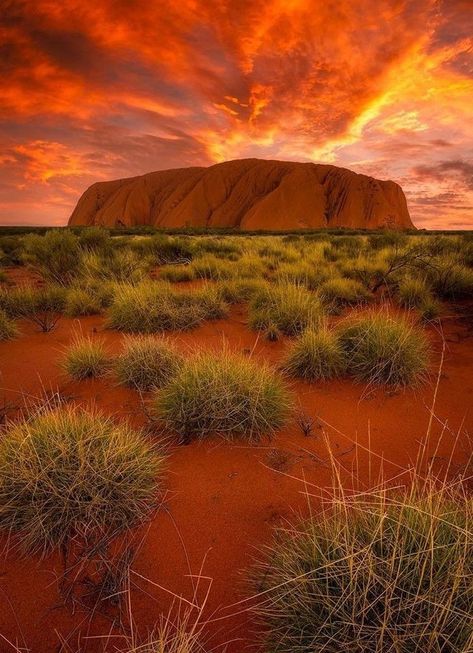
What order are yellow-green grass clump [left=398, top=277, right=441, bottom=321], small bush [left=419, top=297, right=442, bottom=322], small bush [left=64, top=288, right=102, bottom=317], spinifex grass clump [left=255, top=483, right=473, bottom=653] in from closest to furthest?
spinifex grass clump [left=255, top=483, right=473, bottom=653], small bush [left=419, top=297, right=442, bottom=322], yellow-green grass clump [left=398, top=277, right=441, bottom=321], small bush [left=64, top=288, right=102, bottom=317]

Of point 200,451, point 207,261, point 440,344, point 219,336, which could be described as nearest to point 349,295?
point 440,344

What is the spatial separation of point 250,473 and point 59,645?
4.43 feet

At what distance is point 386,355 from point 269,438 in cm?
167

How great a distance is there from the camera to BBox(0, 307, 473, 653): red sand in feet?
5.55

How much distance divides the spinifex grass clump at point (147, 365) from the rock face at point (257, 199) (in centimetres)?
6383

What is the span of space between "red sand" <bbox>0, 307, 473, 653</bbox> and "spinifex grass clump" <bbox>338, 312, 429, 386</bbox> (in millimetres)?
161

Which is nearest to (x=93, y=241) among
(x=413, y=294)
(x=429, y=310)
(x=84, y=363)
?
(x=84, y=363)

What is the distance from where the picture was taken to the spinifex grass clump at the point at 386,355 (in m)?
3.93

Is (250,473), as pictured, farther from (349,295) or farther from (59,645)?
(349,295)

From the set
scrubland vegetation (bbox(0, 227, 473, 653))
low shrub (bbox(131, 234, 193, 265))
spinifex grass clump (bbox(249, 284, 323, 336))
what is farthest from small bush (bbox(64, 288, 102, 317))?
low shrub (bbox(131, 234, 193, 265))

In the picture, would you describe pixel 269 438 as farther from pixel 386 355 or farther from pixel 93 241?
pixel 93 241

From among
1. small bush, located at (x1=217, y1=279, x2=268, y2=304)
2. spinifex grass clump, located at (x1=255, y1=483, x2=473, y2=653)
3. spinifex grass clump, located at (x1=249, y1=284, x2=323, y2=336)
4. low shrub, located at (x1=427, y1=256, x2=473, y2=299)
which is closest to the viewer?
spinifex grass clump, located at (x1=255, y1=483, x2=473, y2=653)

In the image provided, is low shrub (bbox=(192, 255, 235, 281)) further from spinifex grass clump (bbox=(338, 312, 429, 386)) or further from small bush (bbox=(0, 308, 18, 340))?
spinifex grass clump (bbox=(338, 312, 429, 386))

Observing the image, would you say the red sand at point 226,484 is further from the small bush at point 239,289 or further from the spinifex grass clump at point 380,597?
the small bush at point 239,289
